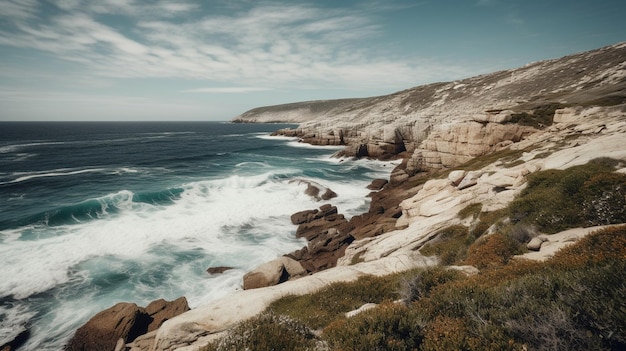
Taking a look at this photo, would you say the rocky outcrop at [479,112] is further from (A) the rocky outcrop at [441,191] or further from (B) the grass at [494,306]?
(B) the grass at [494,306]

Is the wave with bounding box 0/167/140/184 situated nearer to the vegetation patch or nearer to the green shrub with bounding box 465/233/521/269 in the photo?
the vegetation patch

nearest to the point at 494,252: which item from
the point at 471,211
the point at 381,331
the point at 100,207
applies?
the point at 381,331

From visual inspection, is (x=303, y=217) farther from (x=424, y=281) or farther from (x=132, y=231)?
(x=424, y=281)

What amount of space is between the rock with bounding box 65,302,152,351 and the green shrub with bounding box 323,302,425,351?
12.6 meters

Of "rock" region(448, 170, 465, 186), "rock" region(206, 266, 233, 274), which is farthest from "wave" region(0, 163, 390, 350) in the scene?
"rock" region(448, 170, 465, 186)

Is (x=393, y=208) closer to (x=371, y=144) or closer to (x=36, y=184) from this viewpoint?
(x=371, y=144)

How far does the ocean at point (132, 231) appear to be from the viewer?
18031 mm

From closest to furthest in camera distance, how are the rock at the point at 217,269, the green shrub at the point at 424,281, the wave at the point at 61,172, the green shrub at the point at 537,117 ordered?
1. the green shrub at the point at 424,281
2. the rock at the point at 217,269
3. the green shrub at the point at 537,117
4. the wave at the point at 61,172

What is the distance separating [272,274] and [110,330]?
8567mm

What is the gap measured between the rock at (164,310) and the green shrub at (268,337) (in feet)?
34.4

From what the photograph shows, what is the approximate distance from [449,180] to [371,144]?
42982 mm

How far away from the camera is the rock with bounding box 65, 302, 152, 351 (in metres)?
13.4

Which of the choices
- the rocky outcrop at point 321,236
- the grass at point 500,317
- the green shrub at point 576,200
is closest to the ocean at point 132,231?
the rocky outcrop at point 321,236

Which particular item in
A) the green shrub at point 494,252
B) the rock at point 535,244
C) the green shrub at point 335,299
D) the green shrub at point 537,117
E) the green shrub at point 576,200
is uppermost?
the green shrub at point 537,117
